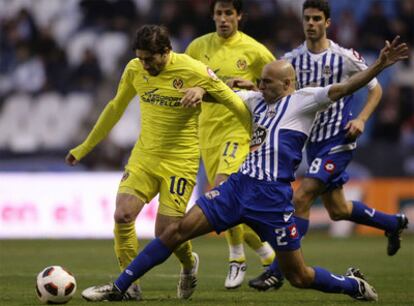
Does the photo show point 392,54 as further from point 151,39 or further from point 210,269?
point 210,269

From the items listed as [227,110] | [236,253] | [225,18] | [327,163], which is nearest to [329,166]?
[327,163]

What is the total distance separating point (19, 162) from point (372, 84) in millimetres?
9356

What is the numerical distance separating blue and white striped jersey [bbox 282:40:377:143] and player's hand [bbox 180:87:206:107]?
1.90 meters

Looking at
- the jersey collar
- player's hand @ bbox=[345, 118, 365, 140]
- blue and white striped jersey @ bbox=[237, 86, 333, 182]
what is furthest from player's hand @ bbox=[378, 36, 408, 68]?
the jersey collar

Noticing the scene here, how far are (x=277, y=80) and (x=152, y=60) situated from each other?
1038mm

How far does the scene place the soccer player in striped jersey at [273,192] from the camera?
313 inches

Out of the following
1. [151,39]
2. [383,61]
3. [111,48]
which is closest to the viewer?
[383,61]

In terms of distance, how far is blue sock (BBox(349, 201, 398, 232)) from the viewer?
10.4 meters

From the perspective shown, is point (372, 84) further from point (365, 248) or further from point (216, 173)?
point (365, 248)

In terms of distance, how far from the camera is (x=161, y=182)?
898 centimetres

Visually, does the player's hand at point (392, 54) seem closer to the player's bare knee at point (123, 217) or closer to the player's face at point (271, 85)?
the player's face at point (271, 85)

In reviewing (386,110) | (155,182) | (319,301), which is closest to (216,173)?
(155,182)

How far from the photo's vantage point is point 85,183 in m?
17.6

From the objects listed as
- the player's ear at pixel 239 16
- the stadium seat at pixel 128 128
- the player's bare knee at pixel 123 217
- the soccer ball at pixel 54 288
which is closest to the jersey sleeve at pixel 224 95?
the player's bare knee at pixel 123 217
